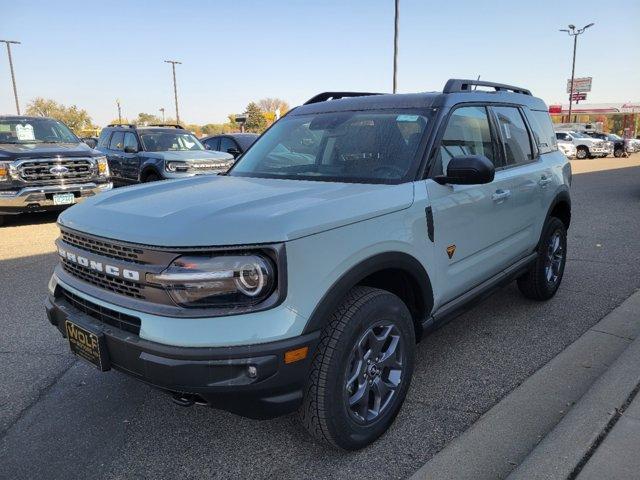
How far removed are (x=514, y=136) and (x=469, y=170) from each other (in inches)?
62.1

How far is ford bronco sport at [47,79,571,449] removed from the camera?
6.62 feet

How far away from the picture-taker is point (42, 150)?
8.47m

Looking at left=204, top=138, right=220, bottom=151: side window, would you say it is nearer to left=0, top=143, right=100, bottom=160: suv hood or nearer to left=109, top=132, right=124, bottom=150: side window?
left=109, top=132, right=124, bottom=150: side window

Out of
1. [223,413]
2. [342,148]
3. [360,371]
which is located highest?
[342,148]

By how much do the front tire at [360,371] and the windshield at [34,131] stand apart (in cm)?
879

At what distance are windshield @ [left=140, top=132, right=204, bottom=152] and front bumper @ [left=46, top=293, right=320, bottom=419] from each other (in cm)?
983

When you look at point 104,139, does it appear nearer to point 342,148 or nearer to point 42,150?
point 42,150

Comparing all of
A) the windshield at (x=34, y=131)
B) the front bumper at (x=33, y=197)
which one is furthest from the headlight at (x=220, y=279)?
the windshield at (x=34, y=131)

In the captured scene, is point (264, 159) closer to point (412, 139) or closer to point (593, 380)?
point (412, 139)

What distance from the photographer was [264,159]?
12.0ft

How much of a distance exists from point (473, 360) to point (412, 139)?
1624 millimetres

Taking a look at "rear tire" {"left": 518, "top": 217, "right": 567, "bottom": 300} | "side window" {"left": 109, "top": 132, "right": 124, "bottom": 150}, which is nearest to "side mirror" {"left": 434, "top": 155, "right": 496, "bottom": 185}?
"rear tire" {"left": 518, "top": 217, "right": 567, "bottom": 300}

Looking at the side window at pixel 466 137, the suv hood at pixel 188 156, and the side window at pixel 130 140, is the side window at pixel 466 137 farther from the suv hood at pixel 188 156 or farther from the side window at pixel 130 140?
the side window at pixel 130 140

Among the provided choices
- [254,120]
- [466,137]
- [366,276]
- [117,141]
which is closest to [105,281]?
[366,276]
